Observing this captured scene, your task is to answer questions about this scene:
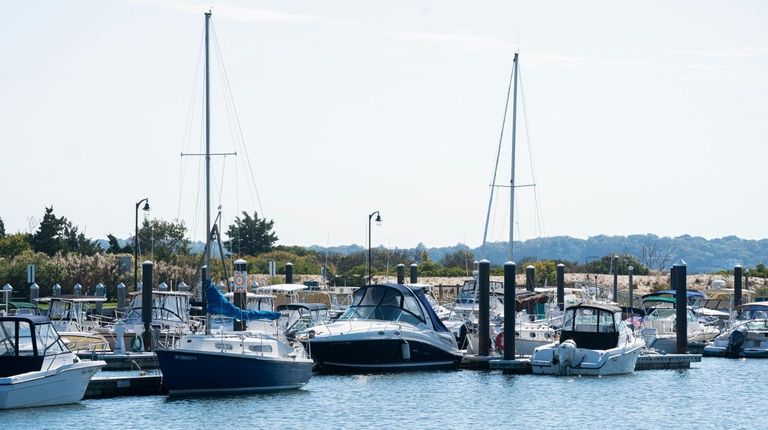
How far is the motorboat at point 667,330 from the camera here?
60500mm

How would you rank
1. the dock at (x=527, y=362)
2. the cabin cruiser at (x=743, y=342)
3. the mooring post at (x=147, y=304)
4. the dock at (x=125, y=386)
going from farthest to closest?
the cabin cruiser at (x=743, y=342)
the mooring post at (x=147, y=304)
the dock at (x=527, y=362)
the dock at (x=125, y=386)

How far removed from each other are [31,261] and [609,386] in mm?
42545

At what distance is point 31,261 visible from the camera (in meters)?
79.4

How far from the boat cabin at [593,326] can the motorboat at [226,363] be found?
11018 mm

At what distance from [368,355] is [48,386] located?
14421 mm

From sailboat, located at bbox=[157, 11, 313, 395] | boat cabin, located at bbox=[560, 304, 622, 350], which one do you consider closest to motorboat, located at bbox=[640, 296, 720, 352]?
boat cabin, located at bbox=[560, 304, 622, 350]

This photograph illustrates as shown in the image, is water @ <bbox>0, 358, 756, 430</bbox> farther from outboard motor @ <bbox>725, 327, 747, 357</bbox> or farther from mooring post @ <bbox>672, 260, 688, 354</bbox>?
outboard motor @ <bbox>725, 327, 747, 357</bbox>

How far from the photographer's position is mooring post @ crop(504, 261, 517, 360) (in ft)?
164

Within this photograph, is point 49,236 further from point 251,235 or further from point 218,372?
point 218,372

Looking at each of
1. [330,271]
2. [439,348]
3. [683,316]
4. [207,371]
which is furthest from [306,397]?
[330,271]

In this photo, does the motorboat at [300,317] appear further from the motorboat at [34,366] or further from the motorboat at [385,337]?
the motorboat at [34,366]

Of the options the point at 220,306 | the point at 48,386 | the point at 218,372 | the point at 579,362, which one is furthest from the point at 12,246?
the point at 48,386

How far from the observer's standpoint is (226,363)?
137ft

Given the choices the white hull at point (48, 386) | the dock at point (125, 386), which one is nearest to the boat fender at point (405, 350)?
the dock at point (125, 386)
